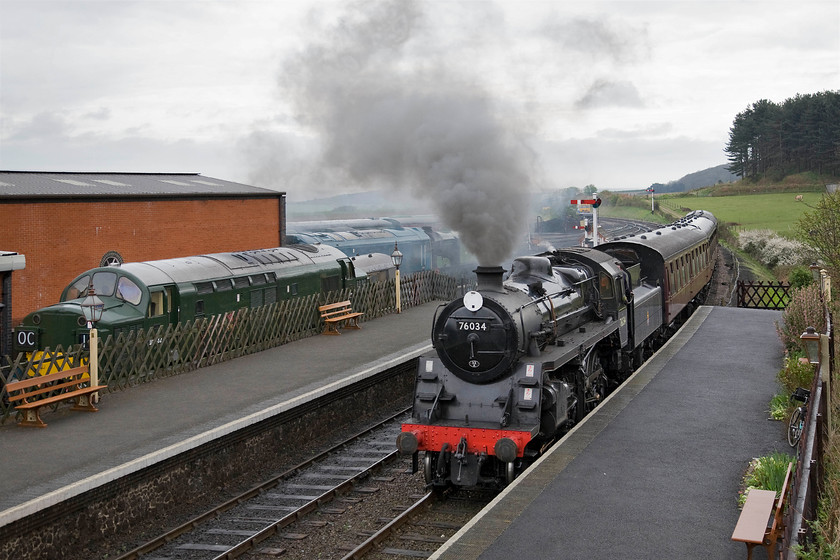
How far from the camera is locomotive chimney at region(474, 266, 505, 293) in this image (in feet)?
37.5

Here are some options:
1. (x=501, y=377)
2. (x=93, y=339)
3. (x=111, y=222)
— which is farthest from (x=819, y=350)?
(x=111, y=222)

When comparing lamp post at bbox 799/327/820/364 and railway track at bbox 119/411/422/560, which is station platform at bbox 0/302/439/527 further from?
lamp post at bbox 799/327/820/364

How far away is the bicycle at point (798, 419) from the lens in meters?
10.4

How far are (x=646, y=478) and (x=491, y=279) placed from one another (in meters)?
3.49

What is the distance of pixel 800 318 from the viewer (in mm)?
16391

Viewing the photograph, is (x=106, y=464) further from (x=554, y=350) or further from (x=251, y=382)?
(x=554, y=350)

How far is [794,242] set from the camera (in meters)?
41.5

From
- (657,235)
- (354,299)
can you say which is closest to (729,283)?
(657,235)

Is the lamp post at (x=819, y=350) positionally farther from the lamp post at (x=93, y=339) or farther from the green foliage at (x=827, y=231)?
the green foliage at (x=827, y=231)

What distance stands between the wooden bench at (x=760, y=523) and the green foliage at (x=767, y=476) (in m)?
1.21

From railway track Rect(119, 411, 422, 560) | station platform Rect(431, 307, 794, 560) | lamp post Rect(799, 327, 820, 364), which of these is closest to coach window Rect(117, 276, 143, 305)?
railway track Rect(119, 411, 422, 560)

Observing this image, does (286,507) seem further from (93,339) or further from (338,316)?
(338,316)

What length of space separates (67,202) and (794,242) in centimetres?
3580

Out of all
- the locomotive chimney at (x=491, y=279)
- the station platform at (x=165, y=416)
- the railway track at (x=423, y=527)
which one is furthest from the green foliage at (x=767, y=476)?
the station platform at (x=165, y=416)
